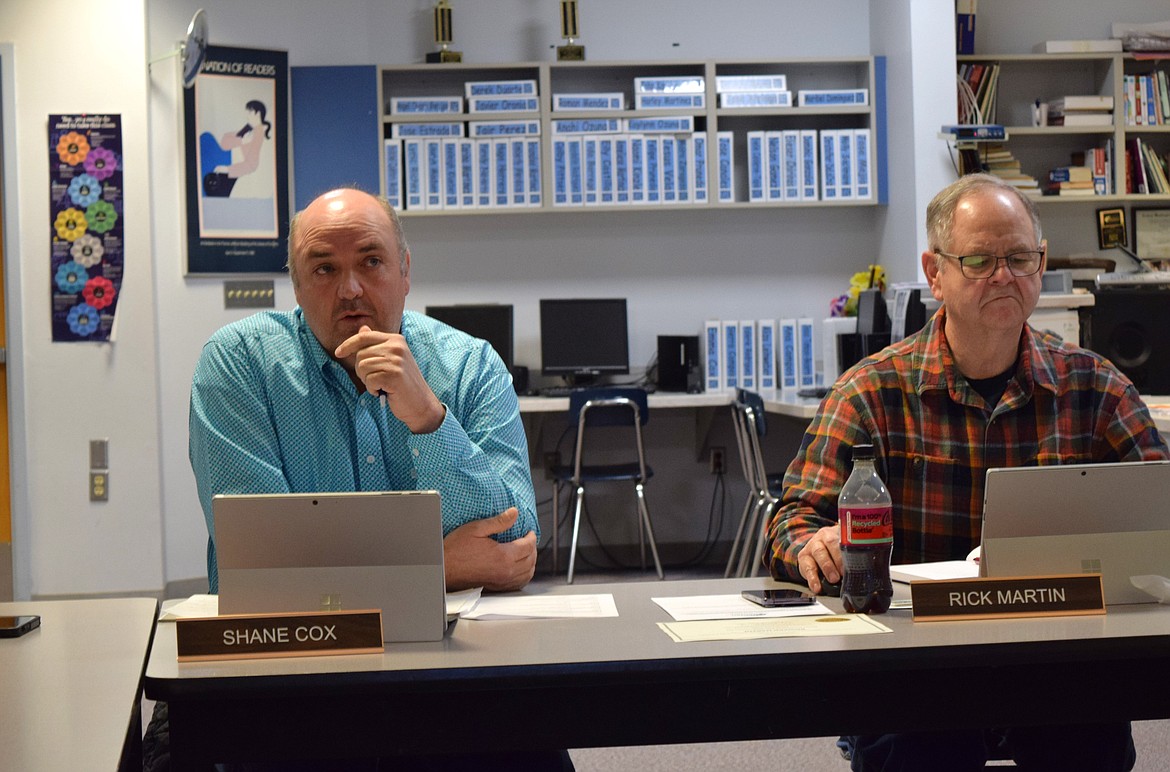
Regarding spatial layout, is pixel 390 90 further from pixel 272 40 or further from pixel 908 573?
pixel 908 573

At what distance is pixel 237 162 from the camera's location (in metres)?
5.04

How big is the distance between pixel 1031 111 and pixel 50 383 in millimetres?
4562

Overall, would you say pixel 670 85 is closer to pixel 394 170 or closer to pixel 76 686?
pixel 394 170

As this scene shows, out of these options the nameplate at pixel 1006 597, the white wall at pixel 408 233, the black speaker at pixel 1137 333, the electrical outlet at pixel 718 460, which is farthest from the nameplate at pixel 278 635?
the electrical outlet at pixel 718 460

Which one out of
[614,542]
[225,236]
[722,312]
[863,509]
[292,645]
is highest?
[225,236]

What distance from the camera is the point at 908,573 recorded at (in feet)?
5.41

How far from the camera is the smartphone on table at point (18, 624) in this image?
5.10ft

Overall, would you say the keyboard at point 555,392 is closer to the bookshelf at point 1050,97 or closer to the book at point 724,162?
the book at point 724,162

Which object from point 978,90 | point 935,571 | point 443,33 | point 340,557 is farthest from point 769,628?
point 978,90

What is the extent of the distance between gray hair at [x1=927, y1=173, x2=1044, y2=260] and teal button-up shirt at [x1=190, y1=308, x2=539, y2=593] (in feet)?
2.53

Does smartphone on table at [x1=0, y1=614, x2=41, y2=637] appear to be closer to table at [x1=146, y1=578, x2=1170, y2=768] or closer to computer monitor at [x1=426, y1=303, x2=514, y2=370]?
table at [x1=146, y1=578, x2=1170, y2=768]

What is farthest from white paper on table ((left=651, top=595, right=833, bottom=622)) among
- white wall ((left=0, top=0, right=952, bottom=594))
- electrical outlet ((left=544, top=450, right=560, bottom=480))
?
white wall ((left=0, top=0, right=952, bottom=594))

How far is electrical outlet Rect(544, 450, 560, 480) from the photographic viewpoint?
520cm

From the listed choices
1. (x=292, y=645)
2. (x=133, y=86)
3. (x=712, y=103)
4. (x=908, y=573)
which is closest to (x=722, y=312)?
(x=712, y=103)
